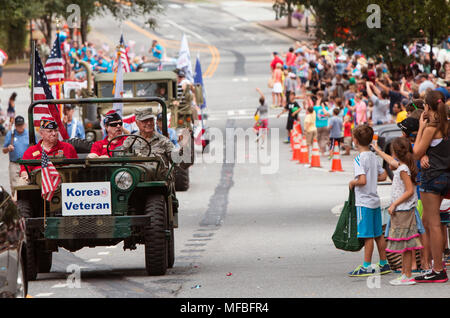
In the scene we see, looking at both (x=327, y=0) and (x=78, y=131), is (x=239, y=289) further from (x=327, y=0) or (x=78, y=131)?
(x=327, y=0)

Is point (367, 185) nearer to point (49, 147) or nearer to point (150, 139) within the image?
point (150, 139)

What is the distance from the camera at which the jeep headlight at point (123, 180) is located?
35.8 feet

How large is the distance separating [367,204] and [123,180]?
253cm

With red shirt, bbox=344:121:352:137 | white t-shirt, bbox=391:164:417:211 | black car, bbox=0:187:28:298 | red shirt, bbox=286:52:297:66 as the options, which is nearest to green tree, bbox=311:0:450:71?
red shirt, bbox=344:121:352:137

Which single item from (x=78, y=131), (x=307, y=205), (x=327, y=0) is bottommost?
(x=307, y=205)

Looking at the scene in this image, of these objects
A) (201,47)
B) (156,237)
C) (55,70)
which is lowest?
A: (156,237)

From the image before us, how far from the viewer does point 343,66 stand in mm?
41156

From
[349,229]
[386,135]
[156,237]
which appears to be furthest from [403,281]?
[386,135]

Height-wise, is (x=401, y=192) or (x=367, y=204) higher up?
(x=401, y=192)

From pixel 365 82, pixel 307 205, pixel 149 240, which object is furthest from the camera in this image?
pixel 365 82

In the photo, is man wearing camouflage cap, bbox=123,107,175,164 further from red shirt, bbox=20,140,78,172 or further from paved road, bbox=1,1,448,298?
paved road, bbox=1,1,448,298

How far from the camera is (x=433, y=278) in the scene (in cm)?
988

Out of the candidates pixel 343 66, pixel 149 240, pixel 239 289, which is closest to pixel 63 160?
pixel 149 240
